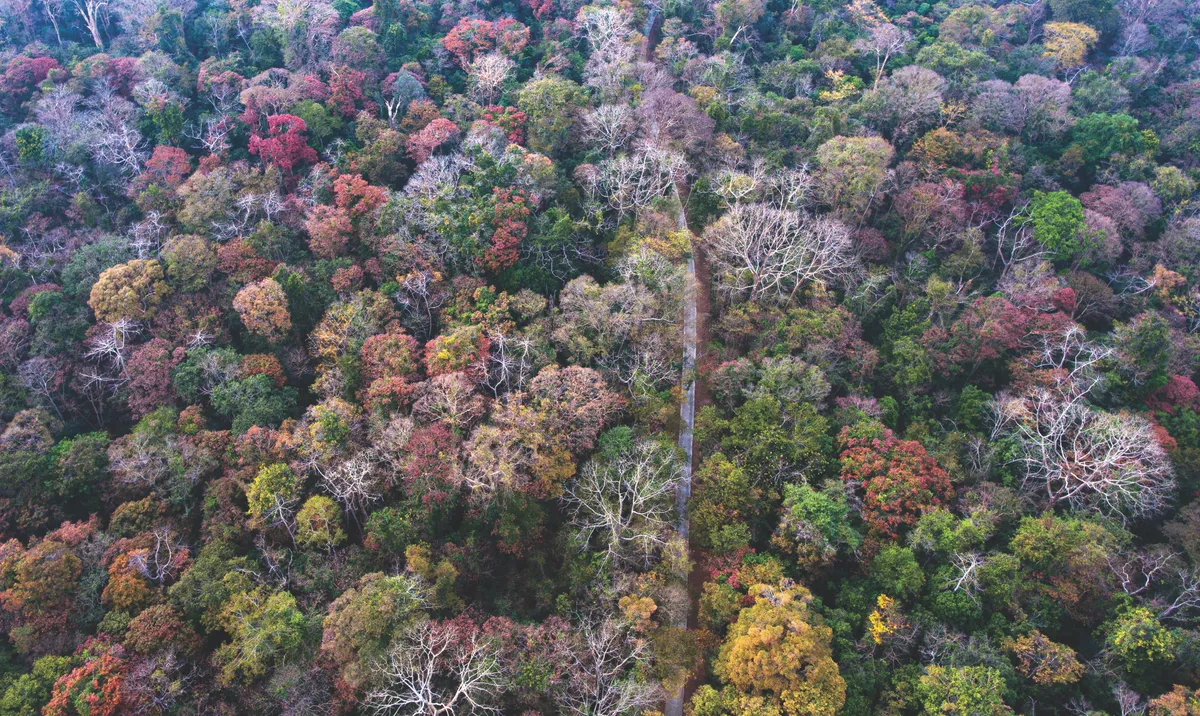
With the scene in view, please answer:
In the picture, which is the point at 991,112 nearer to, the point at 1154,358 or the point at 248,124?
the point at 1154,358

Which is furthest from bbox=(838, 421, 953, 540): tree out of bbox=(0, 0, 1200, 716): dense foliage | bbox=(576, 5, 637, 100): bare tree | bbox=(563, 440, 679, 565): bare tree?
bbox=(576, 5, 637, 100): bare tree

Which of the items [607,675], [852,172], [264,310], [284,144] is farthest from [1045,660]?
[284,144]

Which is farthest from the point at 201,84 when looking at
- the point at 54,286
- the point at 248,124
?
the point at 54,286

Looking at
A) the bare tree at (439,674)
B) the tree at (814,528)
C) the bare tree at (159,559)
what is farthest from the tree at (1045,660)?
the bare tree at (159,559)

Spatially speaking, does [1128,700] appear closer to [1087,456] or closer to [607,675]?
[1087,456]

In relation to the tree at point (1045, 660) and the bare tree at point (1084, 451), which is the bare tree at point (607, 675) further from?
the bare tree at point (1084, 451)

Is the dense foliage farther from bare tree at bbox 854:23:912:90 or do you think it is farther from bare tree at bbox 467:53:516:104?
bare tree at bbox 854:23:912:90
